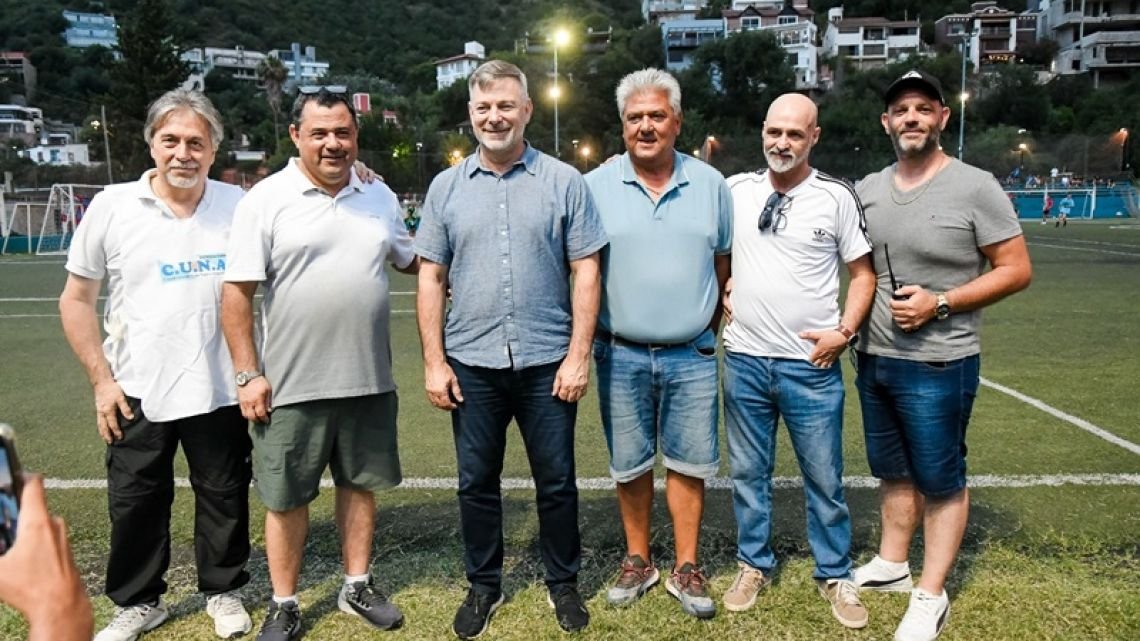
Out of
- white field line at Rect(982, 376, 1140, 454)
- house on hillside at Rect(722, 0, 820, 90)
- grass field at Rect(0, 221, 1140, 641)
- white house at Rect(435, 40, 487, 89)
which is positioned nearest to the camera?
grass field at Rect(0, 221, 1140, 641)

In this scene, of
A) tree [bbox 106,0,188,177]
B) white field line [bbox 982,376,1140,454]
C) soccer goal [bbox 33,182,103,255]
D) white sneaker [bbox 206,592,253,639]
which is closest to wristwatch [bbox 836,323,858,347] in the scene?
white sneaker [bbox 206,592,253,639]

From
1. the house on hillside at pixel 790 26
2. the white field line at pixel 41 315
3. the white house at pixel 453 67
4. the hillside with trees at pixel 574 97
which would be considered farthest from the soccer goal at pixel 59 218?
the white house at pixel 453 67

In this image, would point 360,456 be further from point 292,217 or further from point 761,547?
point 761,547

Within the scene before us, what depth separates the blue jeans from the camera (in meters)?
3.30

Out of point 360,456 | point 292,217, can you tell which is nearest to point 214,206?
point 292,217

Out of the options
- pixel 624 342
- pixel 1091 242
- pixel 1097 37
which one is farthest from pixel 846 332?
pixel 1097 37

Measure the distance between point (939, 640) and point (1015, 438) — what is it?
2797 millimetres

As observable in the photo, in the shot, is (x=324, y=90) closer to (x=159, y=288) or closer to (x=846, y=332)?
(x=159, y=288)

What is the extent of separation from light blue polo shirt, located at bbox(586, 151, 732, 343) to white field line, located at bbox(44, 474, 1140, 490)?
1.57 metres

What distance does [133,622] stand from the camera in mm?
3184

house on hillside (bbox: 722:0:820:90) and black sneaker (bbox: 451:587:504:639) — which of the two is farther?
house on hillside (bbox: 722:0:820:90)

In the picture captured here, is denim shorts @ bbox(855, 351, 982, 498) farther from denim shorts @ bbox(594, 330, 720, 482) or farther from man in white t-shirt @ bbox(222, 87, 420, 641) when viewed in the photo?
man in white t-shirt @ bbox(222, 87, 420, 641)

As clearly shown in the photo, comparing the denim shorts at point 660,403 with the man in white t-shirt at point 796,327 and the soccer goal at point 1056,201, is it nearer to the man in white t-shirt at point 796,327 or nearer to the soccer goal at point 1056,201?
the man in white t-shirt at point 796,327

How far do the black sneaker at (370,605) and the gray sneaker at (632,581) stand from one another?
840 millimetres
